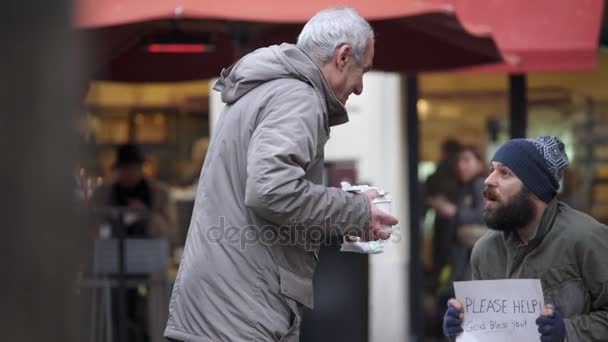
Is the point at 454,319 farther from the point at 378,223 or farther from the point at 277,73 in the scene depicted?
the point at 277,73

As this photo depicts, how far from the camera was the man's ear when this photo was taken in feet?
10.6

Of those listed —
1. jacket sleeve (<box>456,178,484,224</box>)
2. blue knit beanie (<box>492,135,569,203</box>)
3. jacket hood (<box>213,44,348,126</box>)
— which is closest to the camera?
jacket hood (<box>213,44,348,126</box>)

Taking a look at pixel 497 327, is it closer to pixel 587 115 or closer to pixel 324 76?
pixel 324 76

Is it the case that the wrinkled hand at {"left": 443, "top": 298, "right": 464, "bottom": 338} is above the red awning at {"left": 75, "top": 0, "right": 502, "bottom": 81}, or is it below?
below

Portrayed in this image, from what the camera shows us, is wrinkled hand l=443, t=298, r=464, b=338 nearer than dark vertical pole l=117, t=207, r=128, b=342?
Yes

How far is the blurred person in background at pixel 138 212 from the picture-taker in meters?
8.41

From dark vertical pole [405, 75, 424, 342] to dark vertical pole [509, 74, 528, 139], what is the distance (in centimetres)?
193

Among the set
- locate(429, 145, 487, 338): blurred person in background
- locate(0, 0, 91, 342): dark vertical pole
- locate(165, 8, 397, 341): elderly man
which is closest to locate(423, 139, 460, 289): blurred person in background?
locate(429, 145, 487, 338): blurred person in background

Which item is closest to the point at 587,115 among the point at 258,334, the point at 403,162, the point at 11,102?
the point at 403,162

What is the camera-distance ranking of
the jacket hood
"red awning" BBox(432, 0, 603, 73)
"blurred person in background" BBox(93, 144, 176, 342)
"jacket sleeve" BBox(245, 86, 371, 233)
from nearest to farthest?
"jacket sleeve" BBox(245, 86, 371, 233)
the jacket hood
"red awning" BBox(432, 0, 603, 73)
"blurred person in background" BBox(93, 144, 176, 342)

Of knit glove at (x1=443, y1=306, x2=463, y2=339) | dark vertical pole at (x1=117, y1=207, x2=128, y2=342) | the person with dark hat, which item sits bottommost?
dark vertical pole at (x1=117, y1=207, x2=128, y2=342)

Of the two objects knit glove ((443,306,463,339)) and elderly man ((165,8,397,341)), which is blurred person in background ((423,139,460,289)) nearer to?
knit glove ((443,306,463,339))

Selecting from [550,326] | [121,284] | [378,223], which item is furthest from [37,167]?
[121,284]

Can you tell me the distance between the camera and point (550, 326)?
3.36 metres
